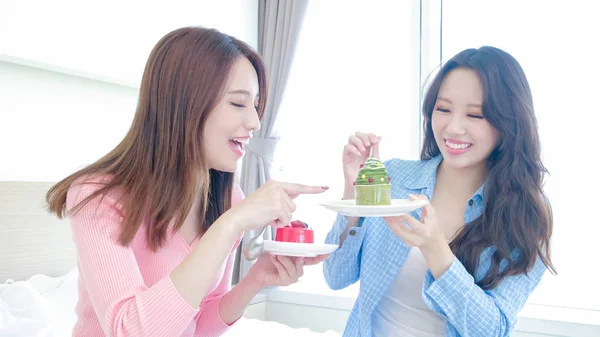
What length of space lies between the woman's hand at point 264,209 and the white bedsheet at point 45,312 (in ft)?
3.36

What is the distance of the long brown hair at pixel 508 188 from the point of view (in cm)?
155

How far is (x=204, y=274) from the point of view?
3.92 feet

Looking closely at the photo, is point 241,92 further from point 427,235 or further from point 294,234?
point 427,235

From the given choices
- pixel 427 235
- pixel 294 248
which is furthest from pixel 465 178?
pixel 294 248

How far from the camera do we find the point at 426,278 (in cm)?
145

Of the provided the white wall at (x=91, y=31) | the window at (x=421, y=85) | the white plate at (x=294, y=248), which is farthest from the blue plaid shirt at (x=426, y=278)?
the window at (x=421, y=85)

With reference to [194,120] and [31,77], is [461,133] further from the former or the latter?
[31,77]

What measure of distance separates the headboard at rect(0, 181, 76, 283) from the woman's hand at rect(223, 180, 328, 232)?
148 cm

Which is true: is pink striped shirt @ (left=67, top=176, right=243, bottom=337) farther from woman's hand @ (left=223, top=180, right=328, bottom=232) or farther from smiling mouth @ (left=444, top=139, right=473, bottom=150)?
smiling mouth @ (left=444, top=139, right=473, bottom=150)

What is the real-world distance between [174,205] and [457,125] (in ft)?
2.85

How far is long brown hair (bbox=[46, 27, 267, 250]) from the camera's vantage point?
4.57ft

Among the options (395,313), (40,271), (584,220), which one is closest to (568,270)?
(584,220)

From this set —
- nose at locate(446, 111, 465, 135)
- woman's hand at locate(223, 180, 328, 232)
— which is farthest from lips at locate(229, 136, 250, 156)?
nose at locate(446, 111, 465, 135)

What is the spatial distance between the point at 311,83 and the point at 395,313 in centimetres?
261
